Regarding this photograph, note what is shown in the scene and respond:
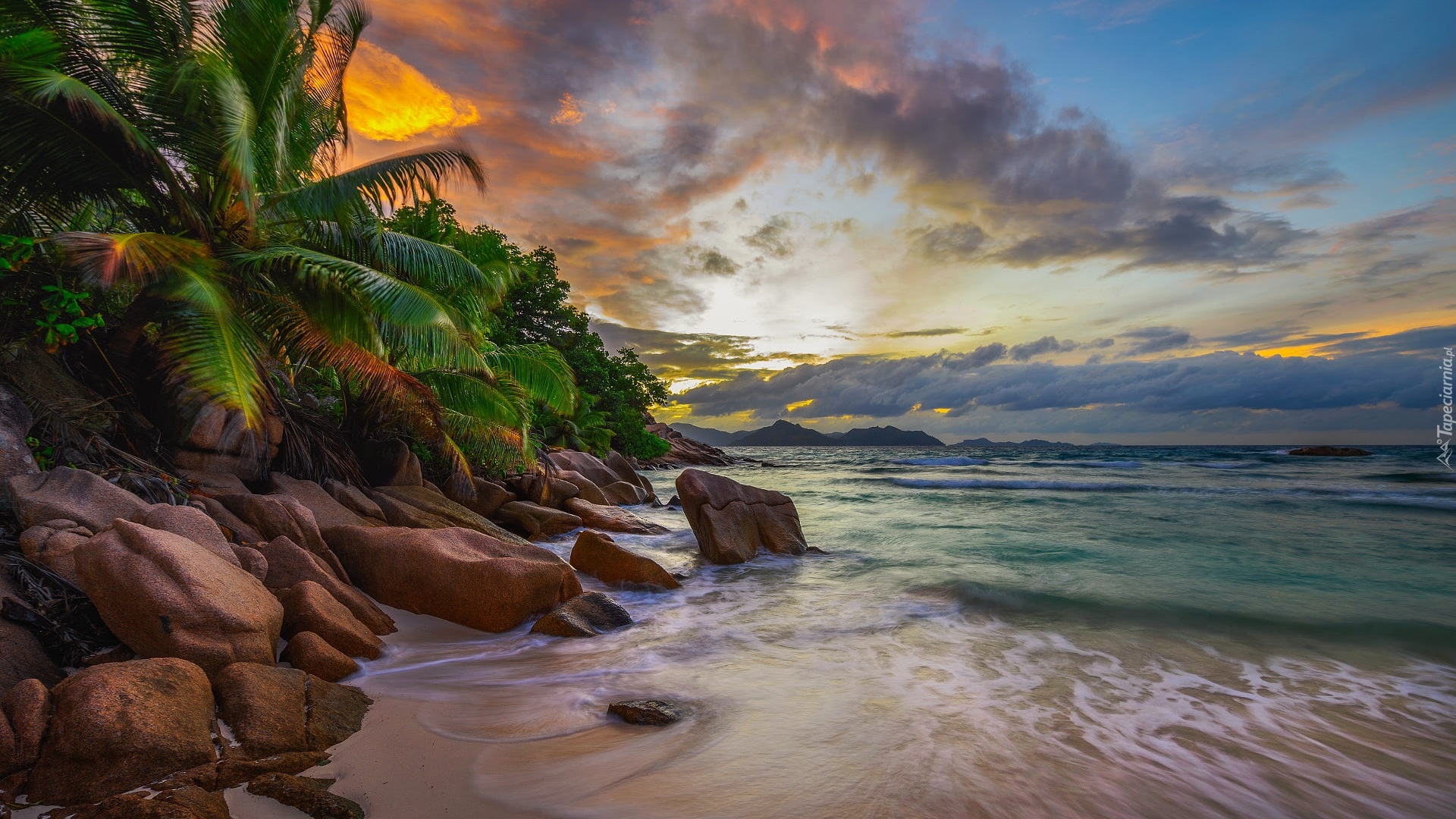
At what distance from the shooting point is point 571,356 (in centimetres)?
3469

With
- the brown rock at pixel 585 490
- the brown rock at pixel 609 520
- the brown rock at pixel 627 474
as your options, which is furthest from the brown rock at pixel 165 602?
the brown rock at pixel 627 474

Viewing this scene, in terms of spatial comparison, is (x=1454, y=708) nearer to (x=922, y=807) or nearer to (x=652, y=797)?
(x=922, y=807)

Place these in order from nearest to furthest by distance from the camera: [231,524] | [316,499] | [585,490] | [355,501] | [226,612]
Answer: [226,612] → [231,524] → [316,499] → [355,501] → [585,490]

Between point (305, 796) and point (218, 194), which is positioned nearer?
point (305, 796)

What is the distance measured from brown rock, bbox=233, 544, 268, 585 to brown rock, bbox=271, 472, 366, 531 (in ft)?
8.61

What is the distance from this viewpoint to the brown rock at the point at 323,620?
440 cm

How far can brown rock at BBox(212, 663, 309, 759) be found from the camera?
299cm

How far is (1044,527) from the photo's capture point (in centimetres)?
1423

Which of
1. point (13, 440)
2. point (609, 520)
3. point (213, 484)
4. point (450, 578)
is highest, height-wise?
point (13, 440)

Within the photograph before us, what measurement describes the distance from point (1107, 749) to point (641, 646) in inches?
146

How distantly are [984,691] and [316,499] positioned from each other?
317 inches

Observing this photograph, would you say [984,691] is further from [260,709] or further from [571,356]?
[571,356]

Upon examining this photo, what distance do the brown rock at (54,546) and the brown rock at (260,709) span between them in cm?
159

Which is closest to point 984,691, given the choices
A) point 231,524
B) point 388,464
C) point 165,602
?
point 165,602
